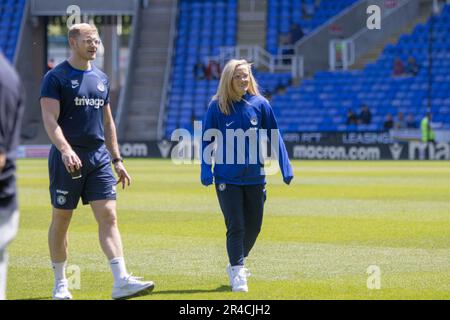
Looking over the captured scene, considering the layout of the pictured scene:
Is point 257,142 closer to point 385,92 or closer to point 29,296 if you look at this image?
point 29,296

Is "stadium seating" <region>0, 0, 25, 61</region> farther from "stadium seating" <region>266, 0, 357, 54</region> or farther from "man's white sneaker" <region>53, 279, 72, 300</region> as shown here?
"man's white sneaker" <region>53, 279, 72, 300</region>

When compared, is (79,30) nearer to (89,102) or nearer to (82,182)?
(89,102)

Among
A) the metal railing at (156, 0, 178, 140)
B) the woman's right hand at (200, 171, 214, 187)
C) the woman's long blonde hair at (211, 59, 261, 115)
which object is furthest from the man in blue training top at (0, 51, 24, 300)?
the metal railing at (156, 0, 178, 140)

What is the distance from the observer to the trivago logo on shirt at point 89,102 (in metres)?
9.59

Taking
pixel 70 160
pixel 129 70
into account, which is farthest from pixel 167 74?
pixel 70 160

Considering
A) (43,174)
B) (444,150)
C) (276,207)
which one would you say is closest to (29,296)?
(276,207)

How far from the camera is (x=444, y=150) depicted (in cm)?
Result: 3947

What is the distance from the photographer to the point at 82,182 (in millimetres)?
9656

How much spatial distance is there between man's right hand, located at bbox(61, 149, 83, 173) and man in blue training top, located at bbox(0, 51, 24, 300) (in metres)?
2.73

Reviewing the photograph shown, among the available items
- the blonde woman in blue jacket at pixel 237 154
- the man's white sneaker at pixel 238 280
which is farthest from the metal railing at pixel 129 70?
the man's white sneaker at pixel 238 280

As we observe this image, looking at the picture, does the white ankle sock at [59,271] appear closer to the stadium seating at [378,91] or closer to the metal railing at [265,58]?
the stadium seating at [378,91]

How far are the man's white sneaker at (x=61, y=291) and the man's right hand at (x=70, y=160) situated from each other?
117 centimetres

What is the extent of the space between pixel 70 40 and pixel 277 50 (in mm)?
42660

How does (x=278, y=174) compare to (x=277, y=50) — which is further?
(x=277, y=50)
